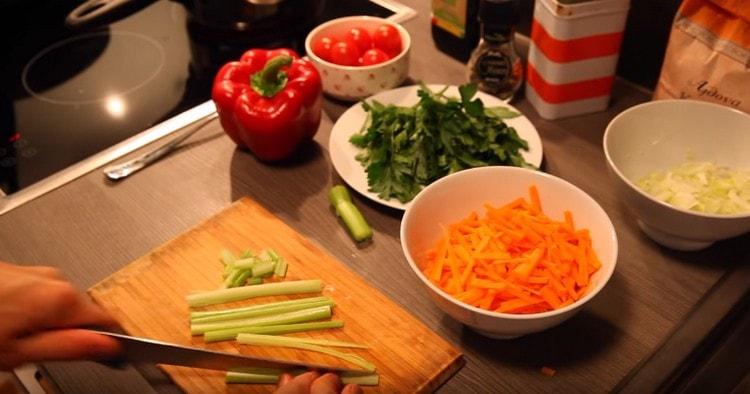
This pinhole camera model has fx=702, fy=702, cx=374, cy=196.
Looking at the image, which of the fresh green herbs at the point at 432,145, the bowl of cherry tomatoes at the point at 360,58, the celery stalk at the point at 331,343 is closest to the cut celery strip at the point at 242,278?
Result: the celery stalk at the point at 331,343

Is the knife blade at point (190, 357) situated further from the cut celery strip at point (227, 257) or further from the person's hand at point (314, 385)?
the cut celery strip at point (227, 257)

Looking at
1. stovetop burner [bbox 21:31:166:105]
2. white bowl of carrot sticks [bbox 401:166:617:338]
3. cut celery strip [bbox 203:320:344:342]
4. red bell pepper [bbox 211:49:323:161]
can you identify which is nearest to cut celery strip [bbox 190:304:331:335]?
cut celery strip [bbox 203:320:344:342]

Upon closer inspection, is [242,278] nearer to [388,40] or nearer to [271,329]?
[271,329]

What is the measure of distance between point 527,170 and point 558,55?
0.86ft

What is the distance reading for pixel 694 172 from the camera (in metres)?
0.99

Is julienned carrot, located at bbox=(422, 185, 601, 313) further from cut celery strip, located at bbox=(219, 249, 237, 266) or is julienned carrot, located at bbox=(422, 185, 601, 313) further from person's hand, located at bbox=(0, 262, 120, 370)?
person's hand, located at bbox=(0, 262, 120, 370)

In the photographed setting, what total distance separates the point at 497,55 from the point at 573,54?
0.49 feet

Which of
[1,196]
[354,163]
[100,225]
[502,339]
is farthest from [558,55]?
[1,196]

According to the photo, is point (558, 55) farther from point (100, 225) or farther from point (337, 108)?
point (100, 225)

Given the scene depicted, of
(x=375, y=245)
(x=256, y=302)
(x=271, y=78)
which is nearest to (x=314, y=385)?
(x=256, y=302)

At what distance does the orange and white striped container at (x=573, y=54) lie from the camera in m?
1.08

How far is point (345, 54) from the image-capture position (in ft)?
4.09

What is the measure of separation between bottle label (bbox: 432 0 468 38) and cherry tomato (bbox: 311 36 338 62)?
0.23 meters

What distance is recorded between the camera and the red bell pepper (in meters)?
1.09
